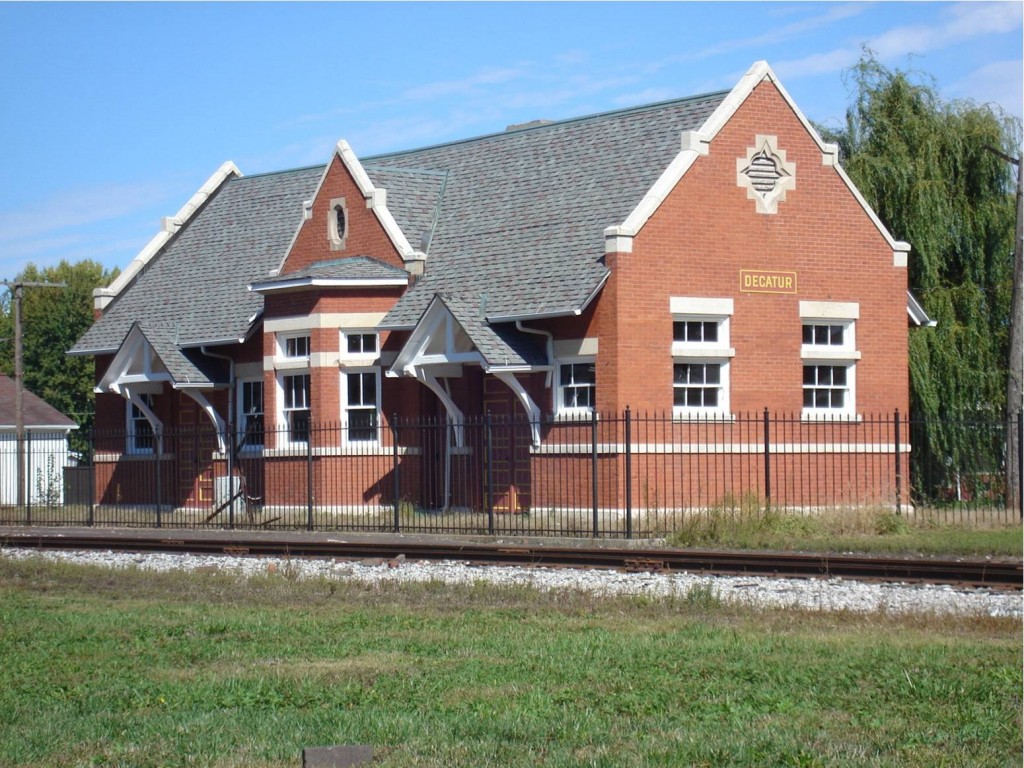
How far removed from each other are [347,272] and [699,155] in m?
7.61

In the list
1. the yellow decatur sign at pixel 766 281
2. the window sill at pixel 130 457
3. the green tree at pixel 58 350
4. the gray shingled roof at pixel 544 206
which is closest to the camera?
the gray shingled roof at pixel 544 206

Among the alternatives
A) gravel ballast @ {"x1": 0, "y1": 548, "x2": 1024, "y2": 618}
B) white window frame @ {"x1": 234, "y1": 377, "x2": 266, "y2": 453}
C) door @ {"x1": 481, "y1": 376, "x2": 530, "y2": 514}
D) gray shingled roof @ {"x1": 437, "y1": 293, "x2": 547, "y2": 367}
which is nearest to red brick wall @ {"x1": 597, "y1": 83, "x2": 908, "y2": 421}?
gray shingled roof @ {"x1": 437, "y1": 293, "x2": 547, "y2": 367}

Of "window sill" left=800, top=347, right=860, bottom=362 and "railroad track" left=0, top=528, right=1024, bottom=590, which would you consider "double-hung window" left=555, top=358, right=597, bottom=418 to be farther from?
"window sill" left=800, top=347, right=860, bottom=362

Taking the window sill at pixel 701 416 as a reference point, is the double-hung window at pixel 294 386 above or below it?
above

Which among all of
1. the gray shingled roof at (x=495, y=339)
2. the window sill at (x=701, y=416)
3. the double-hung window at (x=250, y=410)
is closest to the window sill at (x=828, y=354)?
the window sill at (x=701, y=416)

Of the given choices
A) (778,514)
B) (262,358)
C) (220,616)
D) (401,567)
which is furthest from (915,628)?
(262,358)

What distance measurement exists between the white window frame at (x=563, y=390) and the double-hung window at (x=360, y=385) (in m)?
4.41

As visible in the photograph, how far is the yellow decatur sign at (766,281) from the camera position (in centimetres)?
2827

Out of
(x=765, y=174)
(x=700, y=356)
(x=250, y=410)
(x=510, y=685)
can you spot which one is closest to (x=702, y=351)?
(x=700, y=356)

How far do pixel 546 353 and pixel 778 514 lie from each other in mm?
6121

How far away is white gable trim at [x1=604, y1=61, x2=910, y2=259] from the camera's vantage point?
26797 millimetres

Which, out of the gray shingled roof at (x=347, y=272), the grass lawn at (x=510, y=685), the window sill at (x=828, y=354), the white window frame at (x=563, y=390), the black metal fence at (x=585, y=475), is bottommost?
the grass lawn at (x=510, y=685)

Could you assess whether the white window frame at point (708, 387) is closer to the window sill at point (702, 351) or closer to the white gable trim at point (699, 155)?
the window sill at point (702, 351)

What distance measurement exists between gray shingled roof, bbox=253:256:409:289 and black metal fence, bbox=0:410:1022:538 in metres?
2.99
